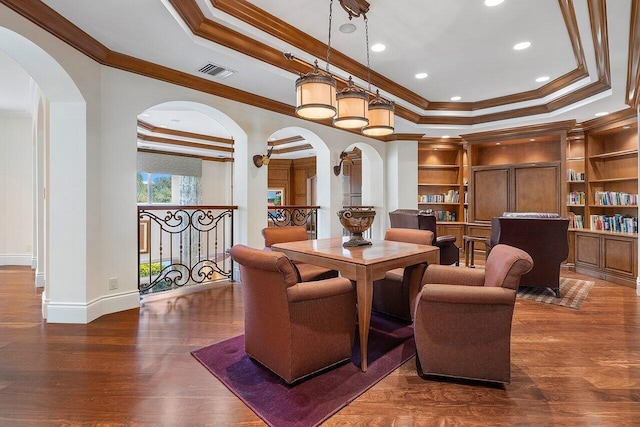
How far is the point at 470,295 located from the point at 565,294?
3190 millimetres

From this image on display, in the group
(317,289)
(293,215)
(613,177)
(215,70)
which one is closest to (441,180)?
(613,177)

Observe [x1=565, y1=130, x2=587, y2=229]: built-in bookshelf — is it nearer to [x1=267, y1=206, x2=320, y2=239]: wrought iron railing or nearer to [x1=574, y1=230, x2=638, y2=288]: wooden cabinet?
[x1=574, y1=230, x2=638, y2=288]: wooden cabinet

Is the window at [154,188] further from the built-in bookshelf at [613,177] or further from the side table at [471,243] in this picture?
the built-in bookshelf at [613,177]

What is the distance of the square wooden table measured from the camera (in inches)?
85.7

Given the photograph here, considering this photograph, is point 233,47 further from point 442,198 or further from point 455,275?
point 442,198

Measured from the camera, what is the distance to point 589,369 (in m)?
2.28

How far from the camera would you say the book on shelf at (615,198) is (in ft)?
16.6

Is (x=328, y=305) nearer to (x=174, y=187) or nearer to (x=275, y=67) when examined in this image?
(x=275, y=67)

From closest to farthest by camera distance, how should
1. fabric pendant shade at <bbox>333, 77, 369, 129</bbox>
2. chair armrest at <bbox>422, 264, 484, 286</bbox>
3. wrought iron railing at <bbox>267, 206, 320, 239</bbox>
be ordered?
1. chair armrest at <bbox>422, 264, 484, 286</bbox>
2. fabric pendant shade at <bbox>333, 77, 369, 129</bbox>
3. wrought iron railing at <bbox>267, 206, 320, 239</bbox>

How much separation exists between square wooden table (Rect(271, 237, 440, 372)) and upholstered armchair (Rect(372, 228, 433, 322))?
31 cm

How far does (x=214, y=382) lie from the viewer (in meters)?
2.10

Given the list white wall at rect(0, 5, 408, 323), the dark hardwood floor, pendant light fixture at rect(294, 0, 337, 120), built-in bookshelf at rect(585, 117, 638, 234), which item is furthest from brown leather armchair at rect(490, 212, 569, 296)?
white wall at rect(0, 5, 408, 323)

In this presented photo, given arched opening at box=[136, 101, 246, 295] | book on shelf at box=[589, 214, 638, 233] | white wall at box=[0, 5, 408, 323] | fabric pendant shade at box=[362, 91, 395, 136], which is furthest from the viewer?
arched opening at box=[136, 101, 246, 295]

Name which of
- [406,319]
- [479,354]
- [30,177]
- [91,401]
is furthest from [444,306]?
[30,177]
